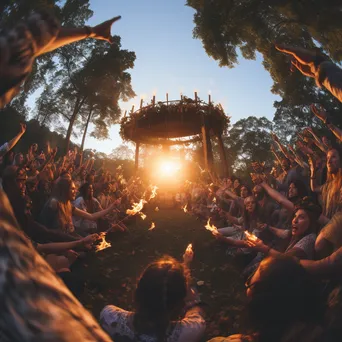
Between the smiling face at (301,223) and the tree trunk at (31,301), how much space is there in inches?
173

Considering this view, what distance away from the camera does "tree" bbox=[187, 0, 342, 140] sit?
32.3 feet

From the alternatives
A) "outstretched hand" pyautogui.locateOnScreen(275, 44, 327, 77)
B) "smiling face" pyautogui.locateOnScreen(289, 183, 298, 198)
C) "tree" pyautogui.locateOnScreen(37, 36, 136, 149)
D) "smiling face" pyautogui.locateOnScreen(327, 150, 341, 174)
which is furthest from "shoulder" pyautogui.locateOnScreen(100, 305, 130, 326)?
"tree" pyautogui.locateOnScreen(37, 36, 136, 149)

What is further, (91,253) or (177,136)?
→ (177,136)

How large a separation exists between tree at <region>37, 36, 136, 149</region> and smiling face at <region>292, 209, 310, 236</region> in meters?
26.5

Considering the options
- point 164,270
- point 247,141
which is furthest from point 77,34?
point 247,141

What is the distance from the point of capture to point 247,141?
6353 cm

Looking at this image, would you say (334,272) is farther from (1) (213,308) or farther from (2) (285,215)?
(2) (285,215)

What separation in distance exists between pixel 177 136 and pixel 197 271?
18.7 meters

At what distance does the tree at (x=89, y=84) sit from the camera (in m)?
28.7

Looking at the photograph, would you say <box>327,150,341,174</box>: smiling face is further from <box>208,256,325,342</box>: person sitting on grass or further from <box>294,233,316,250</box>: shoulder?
<box>208,256,325,342</box>: person sitting on grass

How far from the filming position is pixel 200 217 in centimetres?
1426

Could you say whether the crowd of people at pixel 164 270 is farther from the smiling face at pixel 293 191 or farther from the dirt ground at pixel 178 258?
the dirt ground at pixel 178 258

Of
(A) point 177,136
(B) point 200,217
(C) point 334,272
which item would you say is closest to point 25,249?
(C) point 334,272

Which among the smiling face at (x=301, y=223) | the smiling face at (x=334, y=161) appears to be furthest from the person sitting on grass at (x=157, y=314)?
the smiling face at (x=334, y=161)
